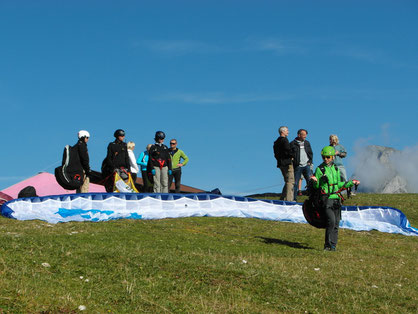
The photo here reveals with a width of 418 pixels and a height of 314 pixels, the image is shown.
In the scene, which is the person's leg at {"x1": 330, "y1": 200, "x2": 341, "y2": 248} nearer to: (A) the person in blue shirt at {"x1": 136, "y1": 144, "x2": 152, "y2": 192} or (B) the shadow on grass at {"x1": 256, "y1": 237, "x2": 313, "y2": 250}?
(B) the shadow on grass at {"x1": 256, "y1": 237, "x2": 313, "y2": 250}

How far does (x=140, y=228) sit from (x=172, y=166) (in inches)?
326

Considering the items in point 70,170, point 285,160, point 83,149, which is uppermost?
point 83,149

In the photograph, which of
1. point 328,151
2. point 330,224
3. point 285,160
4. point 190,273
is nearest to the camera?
point 190,273

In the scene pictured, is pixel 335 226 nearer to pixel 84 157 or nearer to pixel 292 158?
pixel 292 158

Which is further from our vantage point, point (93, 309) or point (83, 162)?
point (83, 162)

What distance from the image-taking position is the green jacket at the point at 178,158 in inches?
1001

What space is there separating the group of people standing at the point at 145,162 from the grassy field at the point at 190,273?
209 inches

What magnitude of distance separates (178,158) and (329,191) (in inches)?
438

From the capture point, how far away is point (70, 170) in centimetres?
2117

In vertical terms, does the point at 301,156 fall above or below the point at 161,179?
above

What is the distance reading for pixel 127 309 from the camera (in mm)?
8570

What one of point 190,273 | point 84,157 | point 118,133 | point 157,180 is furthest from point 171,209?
point 190,273

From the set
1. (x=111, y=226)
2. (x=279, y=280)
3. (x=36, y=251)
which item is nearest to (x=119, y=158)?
(x=111, y=226)

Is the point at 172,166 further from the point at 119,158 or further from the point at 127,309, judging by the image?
the point at 127,309
